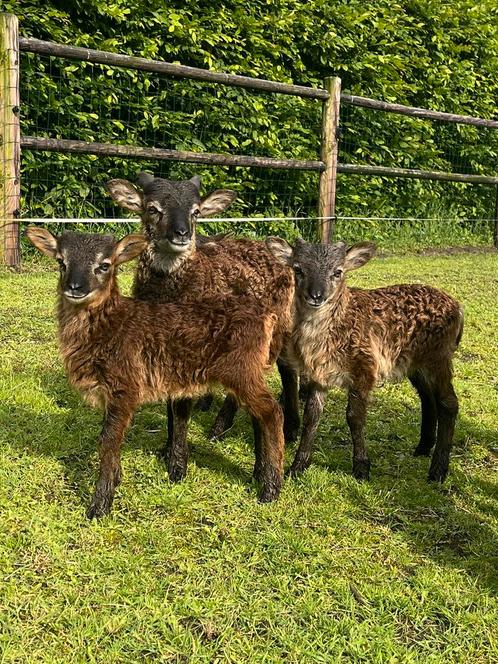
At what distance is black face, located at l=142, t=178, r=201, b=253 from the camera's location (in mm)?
4590

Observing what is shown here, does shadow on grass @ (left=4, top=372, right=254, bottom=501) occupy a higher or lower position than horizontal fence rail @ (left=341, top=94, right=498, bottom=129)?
lower

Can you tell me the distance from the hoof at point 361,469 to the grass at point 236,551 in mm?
95

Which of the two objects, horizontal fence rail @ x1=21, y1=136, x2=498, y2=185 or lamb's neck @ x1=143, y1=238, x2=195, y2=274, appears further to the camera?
horizontal fence rail @ x1=21, y1=136, x2=498, y2=185

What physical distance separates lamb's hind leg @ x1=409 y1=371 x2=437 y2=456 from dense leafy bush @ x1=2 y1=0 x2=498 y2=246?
18.4ft

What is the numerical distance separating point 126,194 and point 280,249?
1.12 metres

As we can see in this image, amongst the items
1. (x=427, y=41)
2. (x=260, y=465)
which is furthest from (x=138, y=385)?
(x=427, y=41)

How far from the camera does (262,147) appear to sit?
10.8 m

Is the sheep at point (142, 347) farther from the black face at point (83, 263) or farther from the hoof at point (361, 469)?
the hoof at point (361, 469)

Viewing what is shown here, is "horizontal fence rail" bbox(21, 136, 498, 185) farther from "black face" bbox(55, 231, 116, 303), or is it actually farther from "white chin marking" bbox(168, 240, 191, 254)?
"black face" bbox(55, 231, 116, 303)

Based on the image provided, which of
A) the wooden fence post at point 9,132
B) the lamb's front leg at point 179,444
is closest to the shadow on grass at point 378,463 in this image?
the lamb's front leg at point 179,444

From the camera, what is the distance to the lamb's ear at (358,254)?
15.5 feet

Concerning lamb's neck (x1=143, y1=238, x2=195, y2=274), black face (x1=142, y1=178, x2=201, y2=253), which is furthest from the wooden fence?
lamb's neck (x1=143, y1=238, x2=195, y2=274)

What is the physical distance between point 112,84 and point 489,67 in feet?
27.9

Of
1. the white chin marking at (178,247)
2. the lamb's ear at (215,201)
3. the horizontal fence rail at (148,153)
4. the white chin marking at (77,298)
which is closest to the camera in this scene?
the white chin marking at (77,298)
